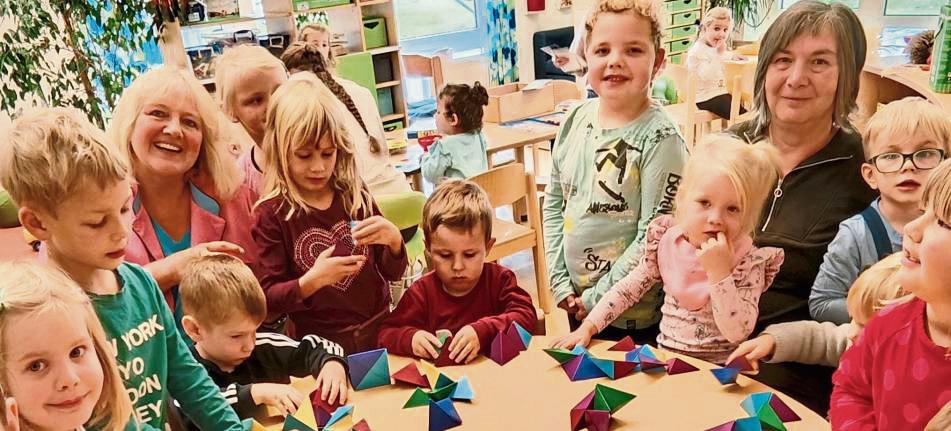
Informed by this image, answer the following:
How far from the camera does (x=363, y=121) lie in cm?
322

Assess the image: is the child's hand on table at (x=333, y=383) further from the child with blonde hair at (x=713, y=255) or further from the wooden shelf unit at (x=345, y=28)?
the wooden shelf unit at (x=345, y=28)

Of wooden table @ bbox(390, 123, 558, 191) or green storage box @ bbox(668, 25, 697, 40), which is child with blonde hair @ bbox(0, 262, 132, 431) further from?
green storage box @ bbox(668, 25, 697, 40)

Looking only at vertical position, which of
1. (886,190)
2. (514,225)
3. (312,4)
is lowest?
(514,225)

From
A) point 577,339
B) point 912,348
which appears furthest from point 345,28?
point 912,348

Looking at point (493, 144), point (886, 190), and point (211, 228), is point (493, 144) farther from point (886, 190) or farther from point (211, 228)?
point (886, 190)

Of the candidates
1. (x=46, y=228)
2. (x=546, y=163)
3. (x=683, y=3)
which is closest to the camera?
(x=46, y=228)

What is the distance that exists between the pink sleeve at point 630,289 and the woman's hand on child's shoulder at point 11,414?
1.29 m

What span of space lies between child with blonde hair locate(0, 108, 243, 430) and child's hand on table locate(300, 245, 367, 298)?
0.44m

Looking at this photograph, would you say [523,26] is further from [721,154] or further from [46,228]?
[46,228]

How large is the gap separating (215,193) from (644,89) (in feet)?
3.94

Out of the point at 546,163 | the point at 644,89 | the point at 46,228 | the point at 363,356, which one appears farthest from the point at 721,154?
the point at 546,163

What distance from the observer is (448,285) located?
197cm

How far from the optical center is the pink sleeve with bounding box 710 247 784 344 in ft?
5.49

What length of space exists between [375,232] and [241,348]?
0.45 meters
